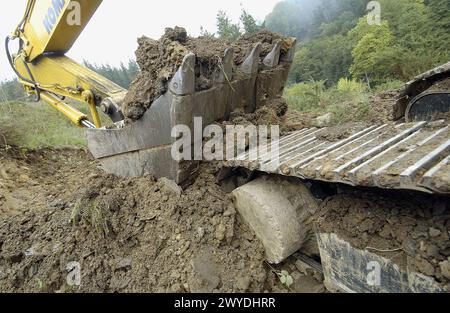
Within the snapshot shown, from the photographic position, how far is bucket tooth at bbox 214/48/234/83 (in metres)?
2.79

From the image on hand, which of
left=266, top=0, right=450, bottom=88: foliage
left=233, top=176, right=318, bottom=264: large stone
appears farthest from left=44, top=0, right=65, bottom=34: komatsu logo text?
left=266, top=0, right=450, bottom=88: foliage

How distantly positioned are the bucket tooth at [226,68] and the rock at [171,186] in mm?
1099

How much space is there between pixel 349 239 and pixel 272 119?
1741 mm

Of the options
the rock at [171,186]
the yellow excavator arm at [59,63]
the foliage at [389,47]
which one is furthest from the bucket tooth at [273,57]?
the foliage at [389,47]

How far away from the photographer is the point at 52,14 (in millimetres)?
3783

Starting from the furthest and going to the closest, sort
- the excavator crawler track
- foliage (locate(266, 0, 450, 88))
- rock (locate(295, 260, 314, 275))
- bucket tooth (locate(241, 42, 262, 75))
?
1. foliage (locate(266, 0, 450, 88))
2. bucket tooth (locate(241, 42, 262, 75))
3. rock (locate(295, 260, 314, 275))
4. the excavator crawler track

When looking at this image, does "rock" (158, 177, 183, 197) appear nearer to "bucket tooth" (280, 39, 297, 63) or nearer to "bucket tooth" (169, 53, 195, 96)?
"bucket tooth" (169, 53, 195, 96)

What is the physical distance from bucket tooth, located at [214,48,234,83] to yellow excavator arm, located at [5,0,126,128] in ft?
4.72

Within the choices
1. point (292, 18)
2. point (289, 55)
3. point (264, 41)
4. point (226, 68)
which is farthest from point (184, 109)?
point (292, 18)

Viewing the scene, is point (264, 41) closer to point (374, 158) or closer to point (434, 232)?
point (374, 158)

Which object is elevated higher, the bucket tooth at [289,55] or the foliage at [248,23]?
the foliage at [248,23]

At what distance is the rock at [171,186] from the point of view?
9.55ft

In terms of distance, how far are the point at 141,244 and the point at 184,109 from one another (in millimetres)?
1267

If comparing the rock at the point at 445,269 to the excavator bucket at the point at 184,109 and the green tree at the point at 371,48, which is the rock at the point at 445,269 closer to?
the excavator bucket at the point at 184,109
